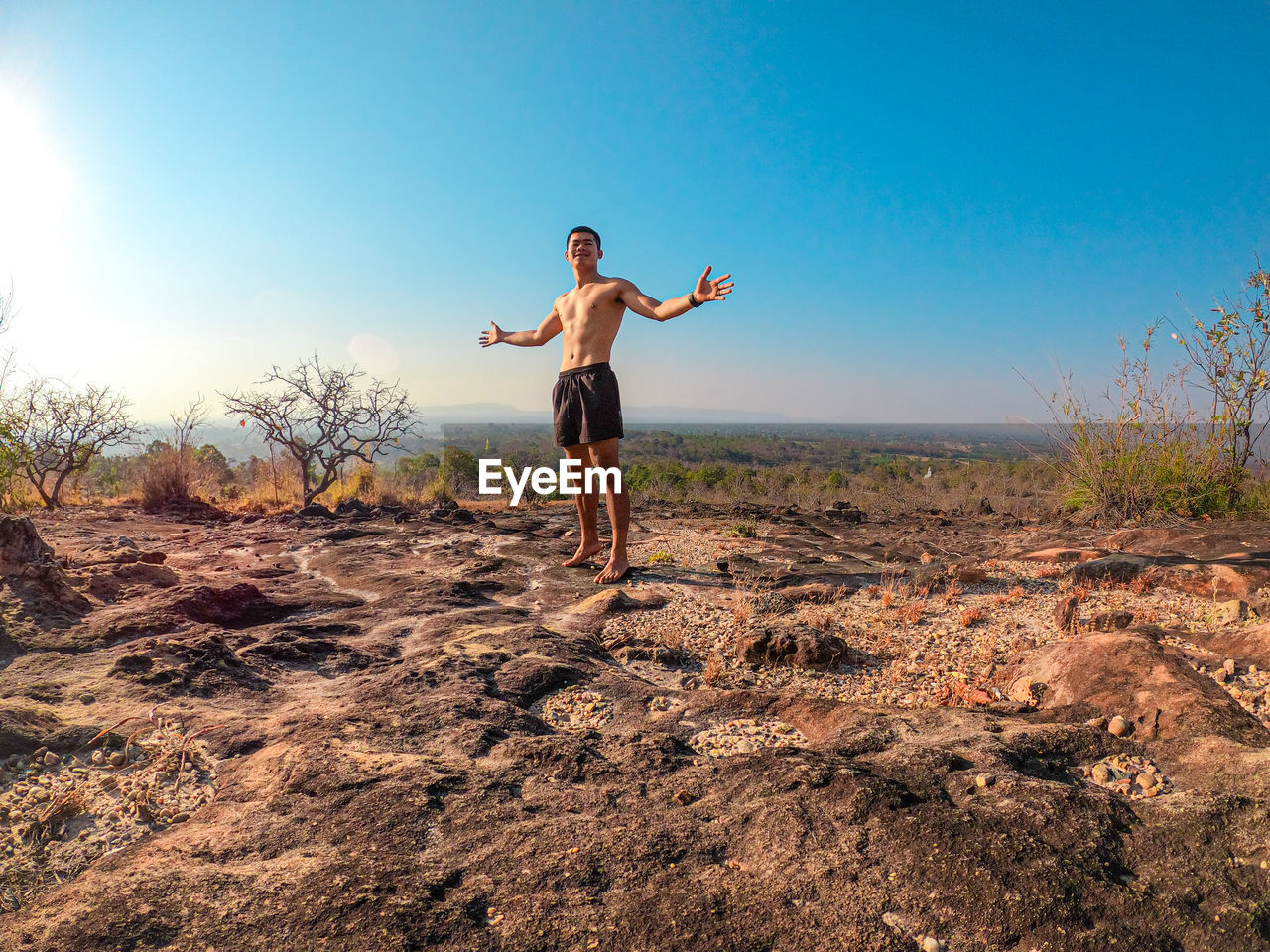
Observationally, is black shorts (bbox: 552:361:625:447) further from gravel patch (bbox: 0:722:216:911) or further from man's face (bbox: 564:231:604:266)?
gravel patch (bbox: 0:722:216:911)

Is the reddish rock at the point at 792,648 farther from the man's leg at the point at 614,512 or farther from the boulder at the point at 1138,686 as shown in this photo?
the man's leg at the point at 614,512

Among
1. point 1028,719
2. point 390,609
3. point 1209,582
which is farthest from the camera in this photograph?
point 390,609

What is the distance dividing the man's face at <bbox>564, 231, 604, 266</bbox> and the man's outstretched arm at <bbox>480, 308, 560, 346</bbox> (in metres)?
0.47

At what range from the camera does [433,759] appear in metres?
2.03

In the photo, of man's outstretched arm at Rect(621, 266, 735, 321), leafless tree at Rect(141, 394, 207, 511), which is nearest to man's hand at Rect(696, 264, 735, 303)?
man's outstretched arm at Rect(621, 266, 735, 321)

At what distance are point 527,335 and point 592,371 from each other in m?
1.03

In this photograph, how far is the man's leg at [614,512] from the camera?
473cm

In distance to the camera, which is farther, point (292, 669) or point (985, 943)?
point (292, 669)

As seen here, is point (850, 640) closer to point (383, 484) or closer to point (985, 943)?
point (985, 943)

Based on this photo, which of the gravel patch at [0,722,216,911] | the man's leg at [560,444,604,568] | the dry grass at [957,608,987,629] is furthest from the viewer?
the man's leg at [560,444,604,568]

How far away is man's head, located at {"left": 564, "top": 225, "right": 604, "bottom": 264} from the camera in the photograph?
4875mm

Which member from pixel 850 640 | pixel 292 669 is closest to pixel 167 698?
pixel 292 669

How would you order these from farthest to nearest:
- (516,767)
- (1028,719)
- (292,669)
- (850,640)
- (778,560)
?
(778,560)
(850,640)
(292,669)
(1028,719)
(516,767)

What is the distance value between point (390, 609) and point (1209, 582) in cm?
491
